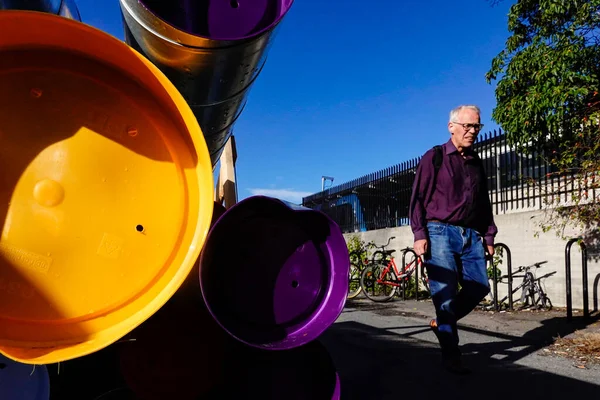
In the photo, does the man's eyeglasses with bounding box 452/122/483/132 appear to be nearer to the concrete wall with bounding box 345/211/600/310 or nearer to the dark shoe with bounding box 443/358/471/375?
the dark shoe with bounding box 443/358/471/375

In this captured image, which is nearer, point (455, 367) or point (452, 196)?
point (455, 367)

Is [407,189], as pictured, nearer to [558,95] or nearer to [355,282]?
[355,282]

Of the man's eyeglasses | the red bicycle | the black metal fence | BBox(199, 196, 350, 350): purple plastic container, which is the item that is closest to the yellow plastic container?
BBox(199, 196, 350, 350): purple plastic container

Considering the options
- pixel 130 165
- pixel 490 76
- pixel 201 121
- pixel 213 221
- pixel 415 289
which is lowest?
pixel 415 289

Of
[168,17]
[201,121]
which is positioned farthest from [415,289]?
[168,17]

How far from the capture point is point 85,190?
1.32 metres

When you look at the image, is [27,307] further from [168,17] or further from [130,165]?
[168,17]

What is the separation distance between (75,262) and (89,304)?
133mm

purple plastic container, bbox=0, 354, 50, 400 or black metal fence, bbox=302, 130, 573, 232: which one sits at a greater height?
black metal fence, bbox=302, 130, 573, 232

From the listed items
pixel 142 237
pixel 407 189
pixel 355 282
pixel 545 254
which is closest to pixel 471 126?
pixel 142 237

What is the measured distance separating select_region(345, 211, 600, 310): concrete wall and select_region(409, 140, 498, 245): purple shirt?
12.6 feet

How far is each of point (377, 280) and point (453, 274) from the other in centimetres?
646

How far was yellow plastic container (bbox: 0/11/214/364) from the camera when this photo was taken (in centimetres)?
127

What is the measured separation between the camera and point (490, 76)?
808 centimetres
